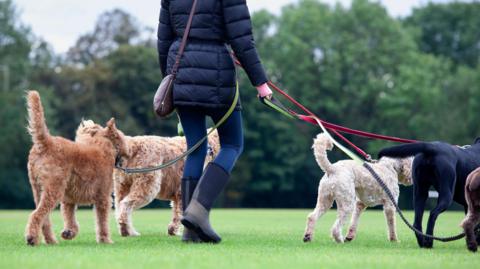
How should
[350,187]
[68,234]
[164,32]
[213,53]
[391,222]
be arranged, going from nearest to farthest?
[213,53] → [164,32] → [68,234] → [350,187] → [391,222]

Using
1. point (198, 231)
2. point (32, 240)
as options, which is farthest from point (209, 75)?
point (32, 240)

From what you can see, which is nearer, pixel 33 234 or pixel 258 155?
pixel 33 234

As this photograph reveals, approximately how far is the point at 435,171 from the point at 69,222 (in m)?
3.73

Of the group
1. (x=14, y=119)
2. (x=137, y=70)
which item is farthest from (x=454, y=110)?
(x=14, y=119)

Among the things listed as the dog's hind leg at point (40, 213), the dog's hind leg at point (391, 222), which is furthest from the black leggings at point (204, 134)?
the dog's hind leg at point (391, 222)

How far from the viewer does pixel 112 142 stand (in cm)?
903

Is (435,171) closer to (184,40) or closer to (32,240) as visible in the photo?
(184,40)

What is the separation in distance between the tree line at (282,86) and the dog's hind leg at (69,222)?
119 ft

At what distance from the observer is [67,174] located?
8383mm

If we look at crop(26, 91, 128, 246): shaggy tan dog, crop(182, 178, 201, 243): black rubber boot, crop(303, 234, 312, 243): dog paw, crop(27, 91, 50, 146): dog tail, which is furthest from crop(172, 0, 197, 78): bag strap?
crop(303, 234, 312, 243): dog paw

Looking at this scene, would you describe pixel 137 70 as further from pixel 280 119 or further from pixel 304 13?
pixel 304 13

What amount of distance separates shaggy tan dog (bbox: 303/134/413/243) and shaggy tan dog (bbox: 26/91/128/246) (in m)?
2.13

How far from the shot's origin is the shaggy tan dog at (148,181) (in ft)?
35.9

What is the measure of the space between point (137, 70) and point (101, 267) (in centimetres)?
4412
